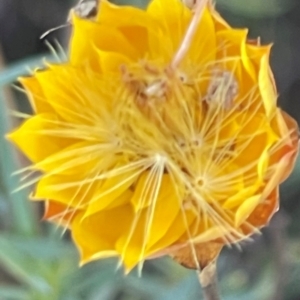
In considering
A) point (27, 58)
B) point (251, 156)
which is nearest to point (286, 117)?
point (251, 156)

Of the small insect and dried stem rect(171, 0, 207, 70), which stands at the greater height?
the small insect

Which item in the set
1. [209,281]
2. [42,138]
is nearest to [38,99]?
[42,138]

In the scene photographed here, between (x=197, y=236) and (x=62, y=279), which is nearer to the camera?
(x=197, y=236)

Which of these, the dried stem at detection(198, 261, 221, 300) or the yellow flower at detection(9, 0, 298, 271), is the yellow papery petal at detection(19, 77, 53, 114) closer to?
the yellow flower at detection(9, 0, 298, 271)

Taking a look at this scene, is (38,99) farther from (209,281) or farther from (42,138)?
(209,281)

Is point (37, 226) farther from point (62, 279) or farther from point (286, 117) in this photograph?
point (286, 117)

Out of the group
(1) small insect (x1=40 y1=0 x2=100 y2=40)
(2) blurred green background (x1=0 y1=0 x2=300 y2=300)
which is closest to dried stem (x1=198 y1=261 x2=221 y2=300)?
(2) blurred green background (x1=0 y1=0 x2=300 y2=300)

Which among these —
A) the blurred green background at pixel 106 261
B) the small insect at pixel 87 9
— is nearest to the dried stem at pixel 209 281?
the blurred green background at pixel 106 261
